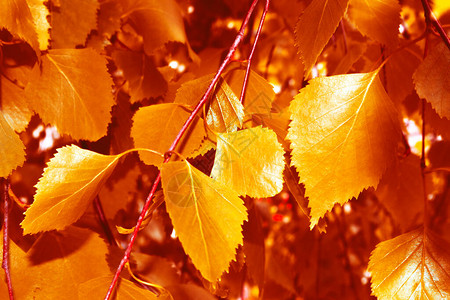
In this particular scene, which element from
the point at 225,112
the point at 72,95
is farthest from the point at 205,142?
the point at 72,95

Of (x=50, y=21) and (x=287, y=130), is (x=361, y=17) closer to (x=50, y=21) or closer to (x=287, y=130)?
(x=287, y=130)

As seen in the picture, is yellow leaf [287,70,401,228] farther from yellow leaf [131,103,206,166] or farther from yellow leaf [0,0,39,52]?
yellow leaf [0,0,39,52]

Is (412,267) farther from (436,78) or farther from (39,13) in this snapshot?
(39,13)

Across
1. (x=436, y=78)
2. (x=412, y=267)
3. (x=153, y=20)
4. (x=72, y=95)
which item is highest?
(x=153, y=20)

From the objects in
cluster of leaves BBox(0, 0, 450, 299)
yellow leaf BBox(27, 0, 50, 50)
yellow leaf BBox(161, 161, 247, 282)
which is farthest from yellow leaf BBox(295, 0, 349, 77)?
yellow leaf BBox(27, 0, 50, 50)

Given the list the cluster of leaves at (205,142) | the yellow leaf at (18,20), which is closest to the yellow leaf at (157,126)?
the cluster of leaves at (205,142)
